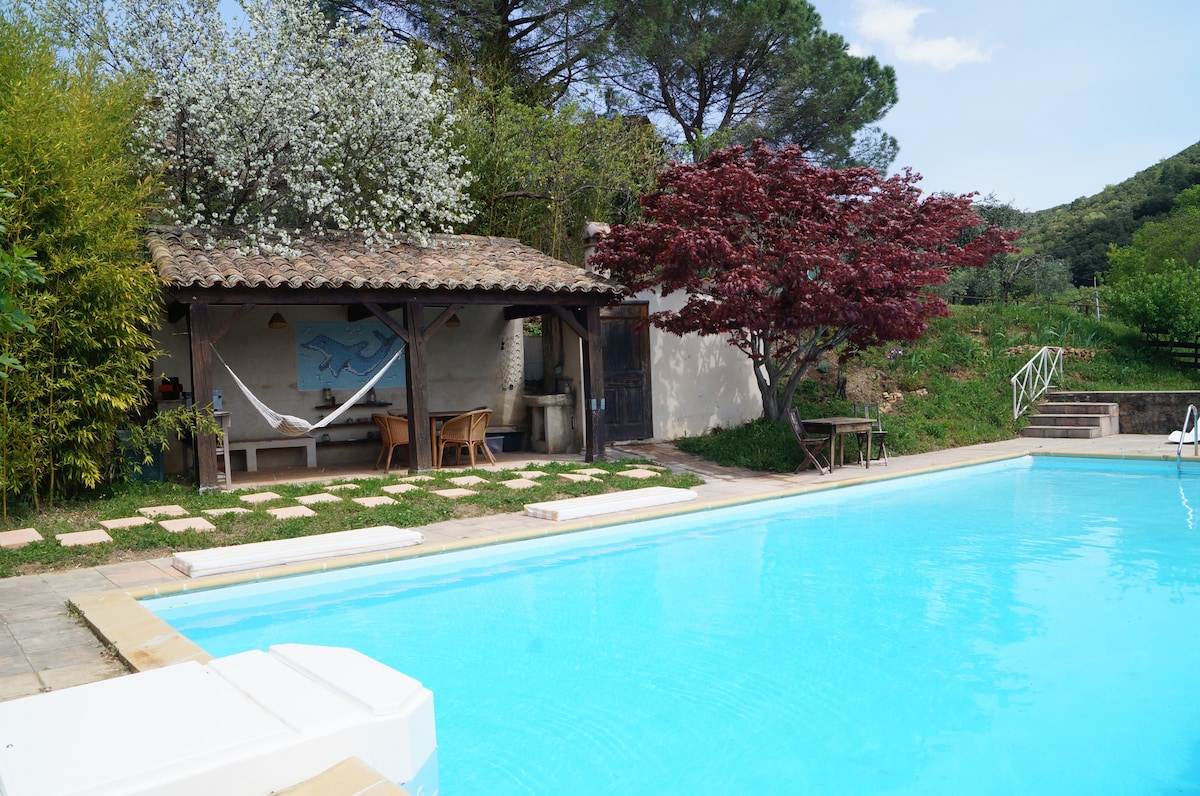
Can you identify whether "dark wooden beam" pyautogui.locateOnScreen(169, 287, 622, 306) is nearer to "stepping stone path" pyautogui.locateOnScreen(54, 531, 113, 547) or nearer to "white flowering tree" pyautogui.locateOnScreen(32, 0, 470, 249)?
"white flowering tree" pyautogui.locateOnScreen(32, 0, 470, 249)

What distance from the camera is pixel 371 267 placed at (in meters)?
9.92

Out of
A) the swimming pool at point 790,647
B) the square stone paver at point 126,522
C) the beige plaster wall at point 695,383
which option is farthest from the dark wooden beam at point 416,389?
the beige plaster wall at point 695,383

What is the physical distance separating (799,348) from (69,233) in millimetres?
8179

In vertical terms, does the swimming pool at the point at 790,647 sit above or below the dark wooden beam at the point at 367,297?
below

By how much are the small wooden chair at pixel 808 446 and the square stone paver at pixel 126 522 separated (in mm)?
6981

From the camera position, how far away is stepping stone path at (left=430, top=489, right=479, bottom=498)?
8.46 m

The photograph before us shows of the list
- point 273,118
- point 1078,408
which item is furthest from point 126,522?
point 1078,408

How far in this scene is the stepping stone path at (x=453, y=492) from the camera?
27.8ft

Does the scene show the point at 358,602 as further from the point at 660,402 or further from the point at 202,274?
the point at 660,402

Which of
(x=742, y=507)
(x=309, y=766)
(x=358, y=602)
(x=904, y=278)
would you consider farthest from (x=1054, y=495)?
(x=309, y=766)

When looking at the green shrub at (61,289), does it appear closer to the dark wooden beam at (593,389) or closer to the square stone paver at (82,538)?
the square stone paver at (82,538)

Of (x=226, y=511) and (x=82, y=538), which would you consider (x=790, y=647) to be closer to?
(x=226, y=511)

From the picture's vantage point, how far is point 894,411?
46.2 feet

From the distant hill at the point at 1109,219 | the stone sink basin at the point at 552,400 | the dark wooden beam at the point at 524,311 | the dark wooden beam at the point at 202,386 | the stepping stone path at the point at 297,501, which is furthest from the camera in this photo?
the distant hill at the point at 1109,219
